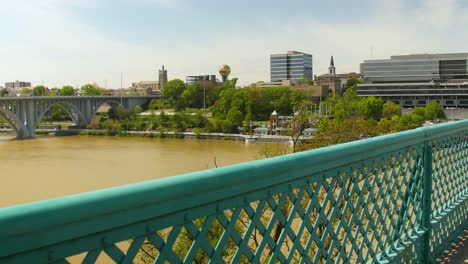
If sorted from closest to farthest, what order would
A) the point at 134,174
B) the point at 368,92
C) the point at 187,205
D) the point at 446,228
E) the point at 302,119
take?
1. the point at 187,205
2. the point at 446,228
3. the point at 134,174
4. the point at 302,119
5. the point at 368,92

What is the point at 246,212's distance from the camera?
3.92 ft

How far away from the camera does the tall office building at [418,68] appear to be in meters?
41.6

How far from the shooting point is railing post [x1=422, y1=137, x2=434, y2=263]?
7.25 feet

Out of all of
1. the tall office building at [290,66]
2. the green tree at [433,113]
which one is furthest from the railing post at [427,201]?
the tall office building at [290,66]

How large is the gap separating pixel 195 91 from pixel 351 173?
1801 inches

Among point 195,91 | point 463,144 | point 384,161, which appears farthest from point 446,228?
point 195,91

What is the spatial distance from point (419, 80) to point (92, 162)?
3136 centimetres

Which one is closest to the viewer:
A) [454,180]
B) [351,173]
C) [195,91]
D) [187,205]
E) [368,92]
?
[187,205]

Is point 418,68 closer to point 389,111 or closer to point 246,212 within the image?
point 389,111

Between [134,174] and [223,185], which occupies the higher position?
[223,185]

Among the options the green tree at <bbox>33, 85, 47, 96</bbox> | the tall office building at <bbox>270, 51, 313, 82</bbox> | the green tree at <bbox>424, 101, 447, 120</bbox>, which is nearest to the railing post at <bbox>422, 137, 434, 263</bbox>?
the green tree at <bbox>424, 101, 447, 120</bbox>

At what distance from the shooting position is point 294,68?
7194cm

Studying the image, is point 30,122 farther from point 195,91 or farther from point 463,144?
point 463,144

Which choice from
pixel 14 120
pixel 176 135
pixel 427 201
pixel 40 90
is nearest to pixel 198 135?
pixel 176 135
